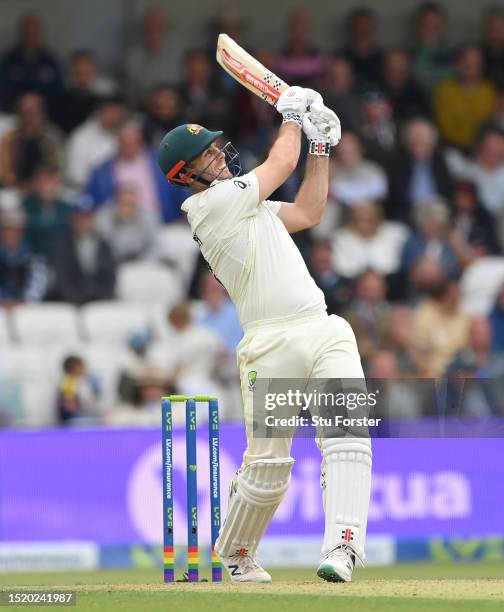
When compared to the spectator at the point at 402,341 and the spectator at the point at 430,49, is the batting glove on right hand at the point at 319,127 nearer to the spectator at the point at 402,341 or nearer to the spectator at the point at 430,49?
the spectator at the point at 402,341

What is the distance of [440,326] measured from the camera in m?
12.0

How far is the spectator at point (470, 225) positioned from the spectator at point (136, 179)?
92.2 inches

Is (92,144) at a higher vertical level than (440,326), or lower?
higher

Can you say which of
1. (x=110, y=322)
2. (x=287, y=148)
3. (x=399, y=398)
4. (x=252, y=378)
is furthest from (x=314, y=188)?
(x=110, y=322)

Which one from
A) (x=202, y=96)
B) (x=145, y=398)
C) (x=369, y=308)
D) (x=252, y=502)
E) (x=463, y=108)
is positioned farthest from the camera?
(x=463, y=108)

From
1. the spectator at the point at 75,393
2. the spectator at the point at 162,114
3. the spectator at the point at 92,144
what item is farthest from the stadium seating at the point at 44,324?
the spectator at the point at 162,114

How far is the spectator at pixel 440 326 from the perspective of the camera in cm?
1173

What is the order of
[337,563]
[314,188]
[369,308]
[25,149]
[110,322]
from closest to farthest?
[337,563], [314,188], [369,308], [110,322], [25,149]

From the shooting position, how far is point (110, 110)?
1352 cm

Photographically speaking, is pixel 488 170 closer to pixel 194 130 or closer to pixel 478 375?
pixel 478 375

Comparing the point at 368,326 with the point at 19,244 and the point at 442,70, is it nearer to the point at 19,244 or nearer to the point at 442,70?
the point at 19,244

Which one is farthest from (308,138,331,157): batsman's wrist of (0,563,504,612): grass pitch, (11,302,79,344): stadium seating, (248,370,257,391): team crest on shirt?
(11,302,79,344): stadium seating

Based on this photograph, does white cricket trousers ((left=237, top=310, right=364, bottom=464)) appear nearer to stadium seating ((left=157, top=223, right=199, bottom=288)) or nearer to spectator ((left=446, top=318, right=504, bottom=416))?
spectator ((left=446, top=318, right=504, bottom=416))

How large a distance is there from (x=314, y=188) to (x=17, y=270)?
5.72 m
